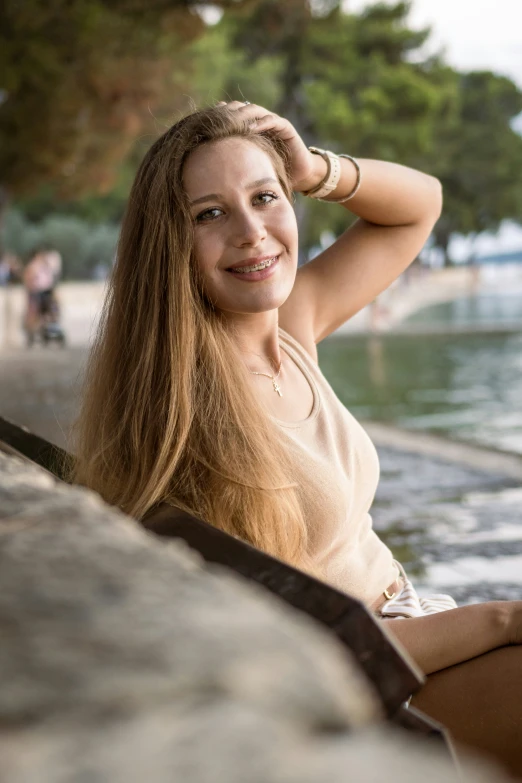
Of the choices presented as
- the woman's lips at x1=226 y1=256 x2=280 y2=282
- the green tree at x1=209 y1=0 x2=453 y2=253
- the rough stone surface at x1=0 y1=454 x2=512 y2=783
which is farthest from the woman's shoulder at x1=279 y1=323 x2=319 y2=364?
the green tree at x1=209 y1=0 x2=453 y2=253

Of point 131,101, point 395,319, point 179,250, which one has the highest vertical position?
point 131,101

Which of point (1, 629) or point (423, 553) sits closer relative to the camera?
point (1, 629)

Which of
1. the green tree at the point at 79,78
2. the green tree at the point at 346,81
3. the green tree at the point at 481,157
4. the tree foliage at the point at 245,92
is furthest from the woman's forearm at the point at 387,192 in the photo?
the green tree at the point at 481,157

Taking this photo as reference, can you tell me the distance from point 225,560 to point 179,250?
1.24 meters

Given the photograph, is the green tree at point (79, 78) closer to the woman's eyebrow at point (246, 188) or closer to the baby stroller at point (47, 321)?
the baby stroller at point (47, 321)

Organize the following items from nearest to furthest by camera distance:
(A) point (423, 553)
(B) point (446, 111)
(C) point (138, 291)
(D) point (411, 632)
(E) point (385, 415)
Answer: (D) point (411, 632)
(C) point (138, 291)
(A) point (423, 553)
(E) point (385, 415)
(B) point (446, 111)

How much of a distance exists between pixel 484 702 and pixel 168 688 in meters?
1.26

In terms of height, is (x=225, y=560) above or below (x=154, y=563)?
below

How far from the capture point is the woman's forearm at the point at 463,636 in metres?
1.84

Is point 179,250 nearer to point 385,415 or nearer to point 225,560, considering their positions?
point 225,560

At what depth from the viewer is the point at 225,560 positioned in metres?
1.15

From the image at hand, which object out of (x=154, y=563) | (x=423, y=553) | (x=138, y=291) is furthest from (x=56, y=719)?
(x=423, y=553)

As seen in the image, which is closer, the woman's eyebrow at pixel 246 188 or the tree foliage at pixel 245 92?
the woman's eyebrow at pixel 246 188

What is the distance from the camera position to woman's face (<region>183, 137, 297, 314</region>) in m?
2.33
